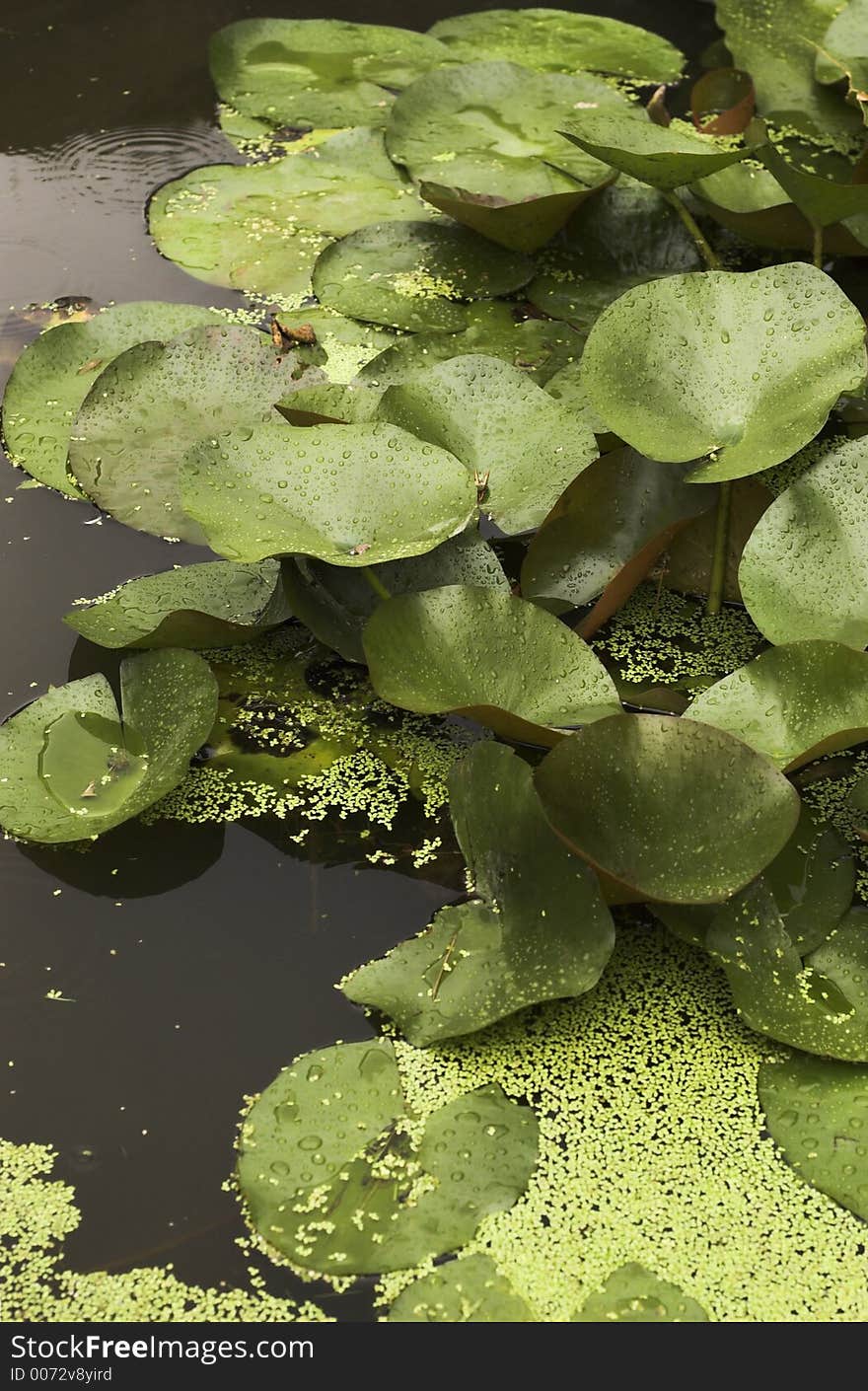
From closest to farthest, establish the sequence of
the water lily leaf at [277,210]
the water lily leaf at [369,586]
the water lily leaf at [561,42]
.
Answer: the water lily leaf at [369,586], the water lily leaf at [277,210], the water lily leaf at [561,42]

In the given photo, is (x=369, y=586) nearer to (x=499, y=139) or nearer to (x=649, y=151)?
(x=649, y=151)

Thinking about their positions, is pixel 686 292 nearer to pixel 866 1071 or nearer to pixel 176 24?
pixel 866 1071

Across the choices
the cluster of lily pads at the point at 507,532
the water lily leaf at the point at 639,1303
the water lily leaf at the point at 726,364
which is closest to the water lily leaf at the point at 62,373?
the cluster of lily pads at the point at 507,532

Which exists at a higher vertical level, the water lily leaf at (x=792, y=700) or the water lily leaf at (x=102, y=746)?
the water lily leaf at (x=792, y=700)

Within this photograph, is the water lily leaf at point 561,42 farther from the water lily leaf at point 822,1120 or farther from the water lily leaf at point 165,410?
the water lily leaf at point 822,1120

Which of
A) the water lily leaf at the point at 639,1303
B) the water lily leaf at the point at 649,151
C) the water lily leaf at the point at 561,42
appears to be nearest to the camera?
the water lily leaf at the point at 639,1303

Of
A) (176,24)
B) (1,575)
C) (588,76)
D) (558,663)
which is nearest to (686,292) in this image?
(558,663)

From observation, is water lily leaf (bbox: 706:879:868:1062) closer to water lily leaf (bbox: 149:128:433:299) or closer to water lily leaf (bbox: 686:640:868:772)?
water lily leaf (bbox: 686:640:868:772)
